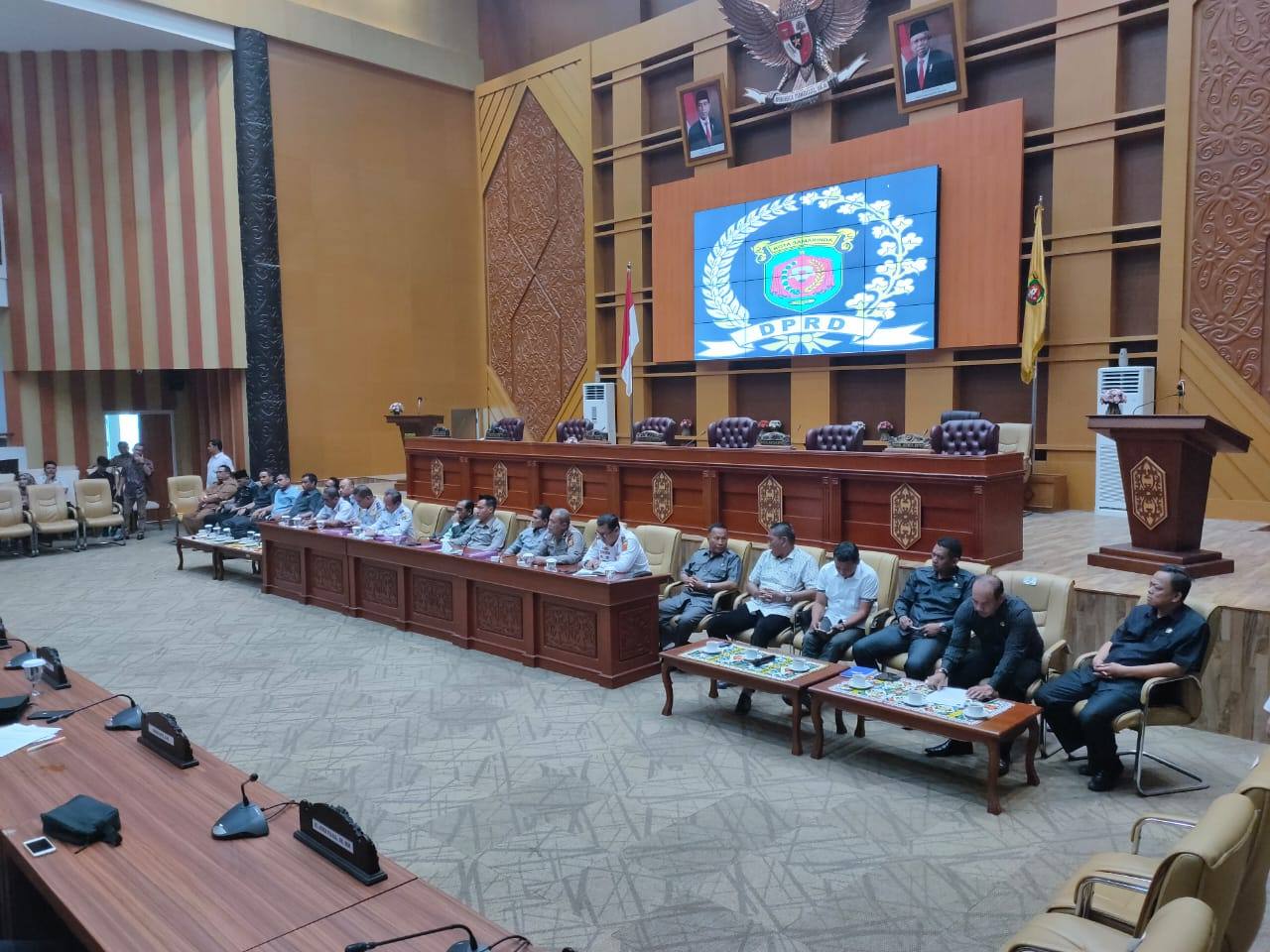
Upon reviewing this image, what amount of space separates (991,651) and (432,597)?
4.26 metres

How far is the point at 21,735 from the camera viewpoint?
116 inches

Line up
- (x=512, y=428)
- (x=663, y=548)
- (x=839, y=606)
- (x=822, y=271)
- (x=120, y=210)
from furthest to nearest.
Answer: (x=120, y=210), (x=512, y=428), (x=822, y=271), (x=663, y=548), (x=839, y=606)

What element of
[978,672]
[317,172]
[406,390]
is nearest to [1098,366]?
[978,672]

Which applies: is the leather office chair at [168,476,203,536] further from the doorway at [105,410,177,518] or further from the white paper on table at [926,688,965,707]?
the white paper on table at [926,688,965,707]

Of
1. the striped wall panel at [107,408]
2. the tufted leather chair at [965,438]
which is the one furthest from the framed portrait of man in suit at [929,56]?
the striped wall panel at [107,408]

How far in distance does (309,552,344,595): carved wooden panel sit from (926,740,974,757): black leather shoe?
5.39 meters

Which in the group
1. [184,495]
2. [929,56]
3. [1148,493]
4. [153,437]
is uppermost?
[929,56]

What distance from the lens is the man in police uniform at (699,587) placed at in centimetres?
605

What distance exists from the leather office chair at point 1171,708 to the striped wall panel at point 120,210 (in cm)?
1242

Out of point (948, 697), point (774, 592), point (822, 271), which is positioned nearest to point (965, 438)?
point (774, 592)

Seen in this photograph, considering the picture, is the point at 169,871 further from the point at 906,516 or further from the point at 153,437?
the point at 153,437

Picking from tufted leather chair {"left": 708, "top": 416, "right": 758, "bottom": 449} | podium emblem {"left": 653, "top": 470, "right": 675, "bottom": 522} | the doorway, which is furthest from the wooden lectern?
the doorway

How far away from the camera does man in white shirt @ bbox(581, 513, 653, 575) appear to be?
609 centimetres

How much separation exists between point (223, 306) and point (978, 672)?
12.1m
